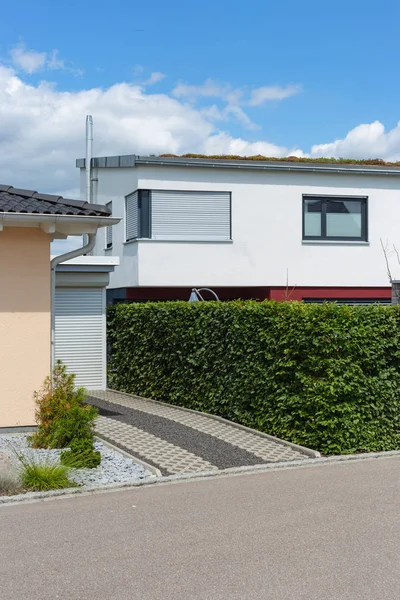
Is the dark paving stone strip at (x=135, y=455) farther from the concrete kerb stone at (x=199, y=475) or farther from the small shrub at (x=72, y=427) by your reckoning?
the small shrub at (x=72, y=427)

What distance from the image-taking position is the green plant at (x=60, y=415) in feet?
35.5

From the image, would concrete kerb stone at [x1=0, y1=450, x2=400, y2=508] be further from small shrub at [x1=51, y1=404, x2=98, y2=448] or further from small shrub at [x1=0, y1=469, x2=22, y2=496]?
small shrub at [x1=51, y1=404, x2=98, y2=448]

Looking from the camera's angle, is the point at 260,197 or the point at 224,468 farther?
the point at 260,197

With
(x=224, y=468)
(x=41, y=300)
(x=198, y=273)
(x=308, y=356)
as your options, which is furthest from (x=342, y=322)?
(x=198, y=273)

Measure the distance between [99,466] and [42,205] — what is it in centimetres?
421

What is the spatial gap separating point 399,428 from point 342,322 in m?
1.89

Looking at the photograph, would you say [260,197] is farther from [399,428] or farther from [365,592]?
[365,592]

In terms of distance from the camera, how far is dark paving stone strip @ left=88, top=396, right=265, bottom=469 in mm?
10695

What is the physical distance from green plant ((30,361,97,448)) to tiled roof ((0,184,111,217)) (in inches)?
91.7

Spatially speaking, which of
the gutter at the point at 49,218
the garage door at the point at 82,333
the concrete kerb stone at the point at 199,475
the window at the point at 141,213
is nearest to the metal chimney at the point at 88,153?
the window at the point at 141,213

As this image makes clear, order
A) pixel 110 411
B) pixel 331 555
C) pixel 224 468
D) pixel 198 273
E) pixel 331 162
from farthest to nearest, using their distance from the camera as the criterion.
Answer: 1. pixel 331 162
2. pixel 198 273
3. pixel 110 411
4. pixel 224 468
5. pixel 331 555

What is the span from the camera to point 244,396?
13281mm

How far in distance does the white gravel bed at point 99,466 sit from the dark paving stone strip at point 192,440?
1.10 meters

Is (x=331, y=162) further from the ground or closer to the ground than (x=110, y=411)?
further from the ground
